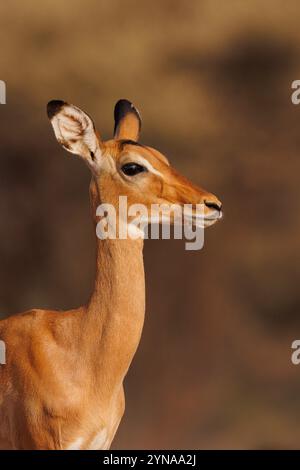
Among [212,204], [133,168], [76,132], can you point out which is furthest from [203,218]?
[76,132]

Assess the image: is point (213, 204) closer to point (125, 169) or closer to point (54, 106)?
point (125, 169)

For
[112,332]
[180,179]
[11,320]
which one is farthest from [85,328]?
[180,179]

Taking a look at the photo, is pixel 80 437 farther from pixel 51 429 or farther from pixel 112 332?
pixel 112 332

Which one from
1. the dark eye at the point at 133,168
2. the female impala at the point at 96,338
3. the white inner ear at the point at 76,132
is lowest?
the female impala at the point at 96,338

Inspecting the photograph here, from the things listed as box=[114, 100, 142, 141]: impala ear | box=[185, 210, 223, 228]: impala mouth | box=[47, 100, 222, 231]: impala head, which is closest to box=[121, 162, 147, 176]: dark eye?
box=[47, 100, 222, 231]: impala head

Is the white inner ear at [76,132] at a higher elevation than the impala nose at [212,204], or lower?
higher

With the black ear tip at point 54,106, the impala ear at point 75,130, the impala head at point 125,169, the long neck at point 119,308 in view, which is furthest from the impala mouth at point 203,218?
the black ear tip at point 54,106

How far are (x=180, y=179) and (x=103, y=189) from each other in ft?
0.62

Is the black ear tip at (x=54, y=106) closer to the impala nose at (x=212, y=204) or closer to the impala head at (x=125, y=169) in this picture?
the impala head at (x=125, y=169)

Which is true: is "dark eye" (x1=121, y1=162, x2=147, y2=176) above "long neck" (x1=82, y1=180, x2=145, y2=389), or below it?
above

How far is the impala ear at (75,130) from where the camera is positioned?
7.48 ft

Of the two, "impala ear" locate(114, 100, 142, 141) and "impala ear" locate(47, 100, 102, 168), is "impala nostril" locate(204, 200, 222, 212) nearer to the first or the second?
"impala ear" locate(47, 100, 102, 168)

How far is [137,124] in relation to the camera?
2604mm

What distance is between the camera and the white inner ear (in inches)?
90.0
